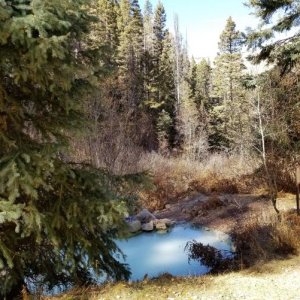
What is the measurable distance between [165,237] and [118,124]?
16.5ft

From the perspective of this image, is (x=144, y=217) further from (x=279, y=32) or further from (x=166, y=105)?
(x=166, y=105)

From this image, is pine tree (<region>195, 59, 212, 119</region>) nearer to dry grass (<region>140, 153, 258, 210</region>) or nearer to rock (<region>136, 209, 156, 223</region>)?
dry grass (<region>140, 153, 258, 210</region>)

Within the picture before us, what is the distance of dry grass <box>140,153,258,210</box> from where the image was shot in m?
14.5

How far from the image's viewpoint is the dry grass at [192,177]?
1452cm

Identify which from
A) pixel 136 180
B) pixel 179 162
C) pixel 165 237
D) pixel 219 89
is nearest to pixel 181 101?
pixel 219 89

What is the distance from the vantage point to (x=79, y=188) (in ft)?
14.7

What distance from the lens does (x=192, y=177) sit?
17234 mm

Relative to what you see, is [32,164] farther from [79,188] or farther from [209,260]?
[209,260]

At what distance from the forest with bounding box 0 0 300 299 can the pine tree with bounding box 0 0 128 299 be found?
0.5 inches

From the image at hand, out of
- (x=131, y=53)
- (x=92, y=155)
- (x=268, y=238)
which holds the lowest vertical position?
(x=268, y=238)

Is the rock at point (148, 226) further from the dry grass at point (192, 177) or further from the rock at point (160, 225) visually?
the dry grass at point (192, 177)

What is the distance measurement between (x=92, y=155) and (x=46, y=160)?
851 centimetres

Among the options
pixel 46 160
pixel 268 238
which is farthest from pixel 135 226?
pixel 46 160

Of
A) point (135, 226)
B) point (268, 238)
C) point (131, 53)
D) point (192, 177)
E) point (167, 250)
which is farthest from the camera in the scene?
point (131, 53)
